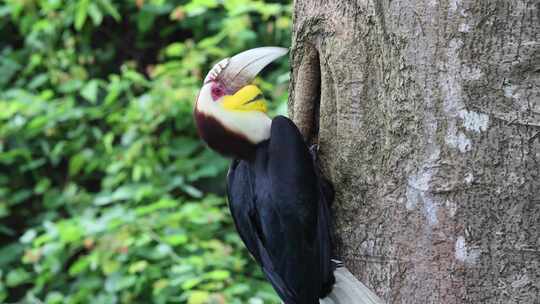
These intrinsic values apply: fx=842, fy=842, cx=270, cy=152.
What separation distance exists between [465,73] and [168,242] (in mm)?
1847

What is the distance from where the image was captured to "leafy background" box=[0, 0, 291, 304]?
10.4 ft

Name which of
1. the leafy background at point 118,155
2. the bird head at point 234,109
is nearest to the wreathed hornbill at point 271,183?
the bird head at point 234,109

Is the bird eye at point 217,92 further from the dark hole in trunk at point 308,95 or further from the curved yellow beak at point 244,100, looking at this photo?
the dark hole in trunk at point 308,95

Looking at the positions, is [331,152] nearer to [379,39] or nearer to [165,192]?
[379,39]

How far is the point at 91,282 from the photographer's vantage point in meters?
3.31

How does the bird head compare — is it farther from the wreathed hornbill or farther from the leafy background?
the leafy background

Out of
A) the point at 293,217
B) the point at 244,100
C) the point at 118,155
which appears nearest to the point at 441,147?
the point at 293,217

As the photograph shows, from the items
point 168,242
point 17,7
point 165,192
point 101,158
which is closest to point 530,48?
point 168,242

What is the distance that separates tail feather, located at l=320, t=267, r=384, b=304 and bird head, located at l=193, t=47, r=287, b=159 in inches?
12.4

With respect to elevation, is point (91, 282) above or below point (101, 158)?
below

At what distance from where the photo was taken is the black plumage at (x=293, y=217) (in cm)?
165

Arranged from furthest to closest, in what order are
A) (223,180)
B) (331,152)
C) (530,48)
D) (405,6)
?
1. (223,180)
2. (331,152)
3. (405,6)
4. (530,48)

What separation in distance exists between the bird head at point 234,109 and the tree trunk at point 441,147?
0.17 meters

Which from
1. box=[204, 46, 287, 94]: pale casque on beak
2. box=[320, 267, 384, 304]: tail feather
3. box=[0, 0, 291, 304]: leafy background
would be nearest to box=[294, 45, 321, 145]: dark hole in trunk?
box=[204, 46, 287, 94]: pale casque on beak
